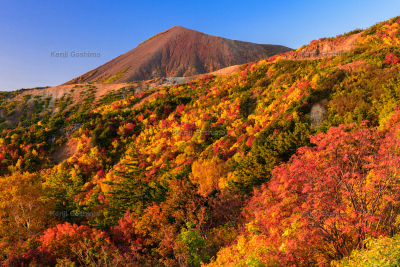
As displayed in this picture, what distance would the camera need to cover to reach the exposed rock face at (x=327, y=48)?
54.5 metres

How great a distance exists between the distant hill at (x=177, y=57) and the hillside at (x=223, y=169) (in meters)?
50.6

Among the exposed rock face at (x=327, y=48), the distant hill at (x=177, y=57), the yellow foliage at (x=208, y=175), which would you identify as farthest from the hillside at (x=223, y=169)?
the distant hill at (x=177, y=57)

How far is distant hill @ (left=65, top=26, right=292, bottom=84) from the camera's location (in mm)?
127656

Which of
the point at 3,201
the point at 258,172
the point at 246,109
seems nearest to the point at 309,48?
the point at 246,109

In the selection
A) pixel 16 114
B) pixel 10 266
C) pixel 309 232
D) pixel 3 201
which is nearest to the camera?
pixel 309 232

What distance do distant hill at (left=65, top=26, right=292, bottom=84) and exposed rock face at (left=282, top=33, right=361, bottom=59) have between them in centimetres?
7444

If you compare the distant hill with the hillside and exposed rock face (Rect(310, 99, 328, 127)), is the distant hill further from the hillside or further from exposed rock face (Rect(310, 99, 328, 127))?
exposed rock face (Rect(310, 99, 328, 127))

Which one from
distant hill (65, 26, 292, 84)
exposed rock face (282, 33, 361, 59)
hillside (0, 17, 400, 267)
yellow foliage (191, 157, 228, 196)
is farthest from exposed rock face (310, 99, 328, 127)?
distant hill (65, 26, 292, 84)

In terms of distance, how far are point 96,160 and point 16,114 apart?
152ft

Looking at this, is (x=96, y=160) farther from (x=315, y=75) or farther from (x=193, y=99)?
(x=315, y=75)

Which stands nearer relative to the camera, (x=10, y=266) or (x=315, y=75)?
(x=10, y=266)

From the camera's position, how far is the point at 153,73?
126 meters

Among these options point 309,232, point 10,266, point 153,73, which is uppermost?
point 153,73

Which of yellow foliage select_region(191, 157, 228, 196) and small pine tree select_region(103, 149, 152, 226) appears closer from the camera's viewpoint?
small pine tree select_region(103, 149, 152, 226)
